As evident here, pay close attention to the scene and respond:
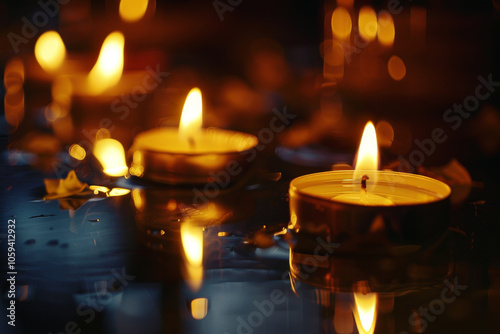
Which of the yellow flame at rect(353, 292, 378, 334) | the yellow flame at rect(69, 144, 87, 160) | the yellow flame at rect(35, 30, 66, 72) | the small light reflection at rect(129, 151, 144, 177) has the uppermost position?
the yellow flame at rect(35, 30, 66, 72)

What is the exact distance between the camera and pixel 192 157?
3.63 feet

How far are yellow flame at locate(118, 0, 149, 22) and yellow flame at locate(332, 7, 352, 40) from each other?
1309 mm

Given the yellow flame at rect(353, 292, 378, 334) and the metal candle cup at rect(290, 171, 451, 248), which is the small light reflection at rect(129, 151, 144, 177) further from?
the yellow flame at rect(353, 292, 378, 334)

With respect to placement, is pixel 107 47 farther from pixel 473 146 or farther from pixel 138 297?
pixel 138 297

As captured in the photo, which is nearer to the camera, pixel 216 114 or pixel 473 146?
pixel 473 146

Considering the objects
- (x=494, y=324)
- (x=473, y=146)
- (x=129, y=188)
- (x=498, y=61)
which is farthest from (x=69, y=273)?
(x=498, y=61)

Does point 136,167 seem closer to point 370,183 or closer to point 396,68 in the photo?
point 370,183

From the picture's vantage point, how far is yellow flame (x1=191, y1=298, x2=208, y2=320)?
0.68 meters

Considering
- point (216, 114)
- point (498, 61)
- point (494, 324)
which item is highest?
point (498, 61)

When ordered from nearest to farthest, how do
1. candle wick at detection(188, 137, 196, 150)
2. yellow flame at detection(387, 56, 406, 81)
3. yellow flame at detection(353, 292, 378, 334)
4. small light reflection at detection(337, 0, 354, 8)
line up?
yellow flame at detection(353, 292, 378, 334)
candle wick at detection(188, 137, 196, 150)
yellow flame at detection(387, 56, 406, 81)
small light reflection at detection(337, 0, 354, 8)

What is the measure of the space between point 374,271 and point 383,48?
180 cm

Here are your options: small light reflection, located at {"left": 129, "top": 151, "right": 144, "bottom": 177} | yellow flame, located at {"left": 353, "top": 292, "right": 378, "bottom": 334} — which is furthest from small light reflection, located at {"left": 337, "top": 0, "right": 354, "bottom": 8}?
yellow flame, located at {"left": 353, "top": 292, "right": 378, "bottom": 334}

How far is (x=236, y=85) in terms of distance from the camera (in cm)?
271

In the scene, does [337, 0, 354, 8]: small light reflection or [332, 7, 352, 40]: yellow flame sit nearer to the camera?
[332, 7, 352, 40]: yellow flame
